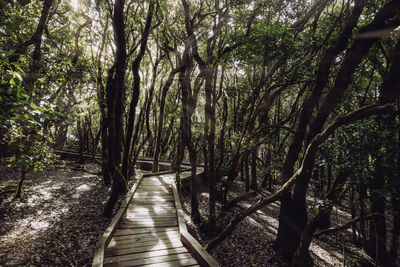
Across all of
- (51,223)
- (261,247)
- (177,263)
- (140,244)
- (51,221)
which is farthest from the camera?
(261,247)

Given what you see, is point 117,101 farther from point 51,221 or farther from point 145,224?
point 51,221

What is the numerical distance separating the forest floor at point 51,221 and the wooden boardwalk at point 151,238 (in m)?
0.98

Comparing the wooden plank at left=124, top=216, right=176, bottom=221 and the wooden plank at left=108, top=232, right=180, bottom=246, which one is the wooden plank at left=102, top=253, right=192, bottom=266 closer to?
the wooden plank at left=108, top=232, right=180, bottom=246

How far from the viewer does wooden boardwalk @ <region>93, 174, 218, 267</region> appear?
4.56 metres

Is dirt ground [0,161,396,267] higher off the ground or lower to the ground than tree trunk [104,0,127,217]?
lower

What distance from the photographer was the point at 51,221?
22.2 feet

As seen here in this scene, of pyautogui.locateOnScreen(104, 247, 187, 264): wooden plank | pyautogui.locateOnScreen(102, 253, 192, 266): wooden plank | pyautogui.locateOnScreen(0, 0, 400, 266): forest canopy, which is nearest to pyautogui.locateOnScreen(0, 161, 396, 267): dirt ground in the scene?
pyautogui.locateOnScreen(0, 0, 400, 266): forest canopy

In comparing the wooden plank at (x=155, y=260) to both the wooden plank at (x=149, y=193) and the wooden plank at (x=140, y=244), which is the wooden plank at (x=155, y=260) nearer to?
the wooden plank at (x=140, y=244)

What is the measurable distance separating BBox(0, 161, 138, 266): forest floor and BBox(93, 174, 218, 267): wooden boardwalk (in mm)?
981

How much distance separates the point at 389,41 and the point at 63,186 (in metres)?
16.2

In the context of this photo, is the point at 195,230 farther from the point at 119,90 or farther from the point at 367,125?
the point at 367,125

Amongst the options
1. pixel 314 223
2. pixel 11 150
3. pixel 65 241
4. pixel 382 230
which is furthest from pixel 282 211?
pixel 11 150

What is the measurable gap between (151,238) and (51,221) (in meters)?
4.11

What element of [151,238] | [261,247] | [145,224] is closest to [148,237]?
[151,238]
